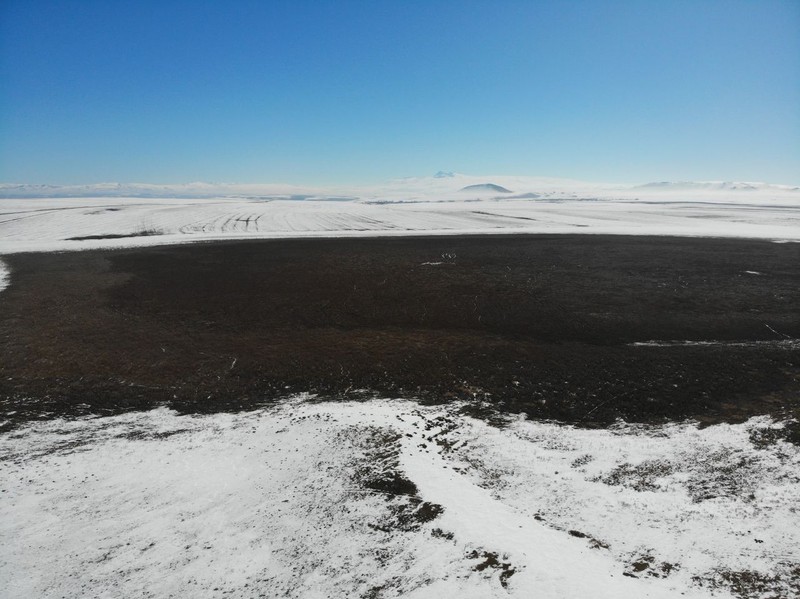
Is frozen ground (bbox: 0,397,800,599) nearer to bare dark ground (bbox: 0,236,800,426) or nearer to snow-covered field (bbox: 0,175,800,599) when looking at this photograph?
snow-covered field (bbox: 0,175,800,599)

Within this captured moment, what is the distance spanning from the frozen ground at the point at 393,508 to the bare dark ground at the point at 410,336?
110cm

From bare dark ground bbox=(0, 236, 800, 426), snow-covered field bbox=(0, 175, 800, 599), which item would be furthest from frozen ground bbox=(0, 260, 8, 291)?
snow-covered field bbox=(0, 175, 800, 599)

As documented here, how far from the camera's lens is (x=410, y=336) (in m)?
11.8

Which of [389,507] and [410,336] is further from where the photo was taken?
[410,336]

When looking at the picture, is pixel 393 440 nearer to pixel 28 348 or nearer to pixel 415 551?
pixel 415 551

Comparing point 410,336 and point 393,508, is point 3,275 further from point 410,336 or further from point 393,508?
point 393,508

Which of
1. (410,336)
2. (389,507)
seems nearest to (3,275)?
(410,336)

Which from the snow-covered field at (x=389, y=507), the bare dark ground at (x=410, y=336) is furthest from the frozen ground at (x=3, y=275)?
the snow-covered field at (x=389, y=507)

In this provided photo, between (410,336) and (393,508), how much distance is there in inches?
253

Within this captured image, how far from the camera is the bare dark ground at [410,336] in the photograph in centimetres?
865

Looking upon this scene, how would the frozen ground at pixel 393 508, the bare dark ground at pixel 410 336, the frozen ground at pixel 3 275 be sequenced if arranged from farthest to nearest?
the frozen ground at pixel 3 275 < the bare dark ground at pixel 410 336 < the frozen ground at pixel 393 508

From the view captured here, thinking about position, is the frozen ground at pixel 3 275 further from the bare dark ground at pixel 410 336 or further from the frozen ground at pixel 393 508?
the frozen ground at pixel 393 508

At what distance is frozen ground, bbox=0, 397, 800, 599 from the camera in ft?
15.2

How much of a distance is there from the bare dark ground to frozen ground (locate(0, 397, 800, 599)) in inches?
43.2
